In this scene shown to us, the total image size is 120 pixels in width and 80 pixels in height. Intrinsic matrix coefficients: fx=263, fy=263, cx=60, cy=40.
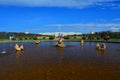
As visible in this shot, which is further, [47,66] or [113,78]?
[47,66]

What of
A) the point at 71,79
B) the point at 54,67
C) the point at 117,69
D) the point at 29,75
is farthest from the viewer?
the point at 54,67

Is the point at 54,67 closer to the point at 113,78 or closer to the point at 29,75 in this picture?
the point at 29,75

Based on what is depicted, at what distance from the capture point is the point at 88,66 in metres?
23.5

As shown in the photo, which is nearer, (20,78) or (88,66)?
(20,78)

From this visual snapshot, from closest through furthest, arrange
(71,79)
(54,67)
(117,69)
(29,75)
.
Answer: (71,79), (29,75), (117,69), (54,67)

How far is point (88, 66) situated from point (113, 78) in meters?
5.53

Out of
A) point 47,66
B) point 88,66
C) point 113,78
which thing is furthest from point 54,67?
point 113,78

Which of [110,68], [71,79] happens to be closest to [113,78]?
[71,79]

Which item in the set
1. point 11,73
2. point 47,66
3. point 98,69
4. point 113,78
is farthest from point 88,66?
point 11,73

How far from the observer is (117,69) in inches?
856

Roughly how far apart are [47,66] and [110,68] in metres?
5.60

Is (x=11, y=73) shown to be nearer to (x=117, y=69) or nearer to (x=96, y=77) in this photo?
(x=96, y=77)

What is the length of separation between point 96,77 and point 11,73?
6532mm

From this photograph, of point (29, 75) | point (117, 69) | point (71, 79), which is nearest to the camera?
point (71, 79)
